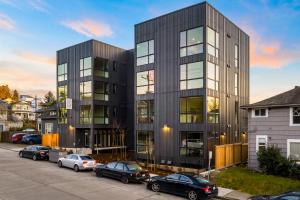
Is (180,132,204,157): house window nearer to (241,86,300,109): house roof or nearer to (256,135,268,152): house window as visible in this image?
(256,135,268,152): house window

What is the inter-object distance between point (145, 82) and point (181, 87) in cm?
446

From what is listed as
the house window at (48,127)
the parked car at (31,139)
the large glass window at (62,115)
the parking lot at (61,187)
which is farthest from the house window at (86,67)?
the parked car at (31,139)

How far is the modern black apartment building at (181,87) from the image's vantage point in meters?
24.8

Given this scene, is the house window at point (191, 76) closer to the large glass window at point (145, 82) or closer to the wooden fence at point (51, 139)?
the large glass window at point (145, 82)

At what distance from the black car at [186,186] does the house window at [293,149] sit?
8.28 m

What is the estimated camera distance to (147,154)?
28172 mm

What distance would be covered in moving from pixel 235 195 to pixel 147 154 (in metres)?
13.0

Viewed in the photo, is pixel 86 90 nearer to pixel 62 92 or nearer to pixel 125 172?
pixel 62 92

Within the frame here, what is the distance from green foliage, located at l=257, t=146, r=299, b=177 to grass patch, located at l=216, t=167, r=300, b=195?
83 centimetres

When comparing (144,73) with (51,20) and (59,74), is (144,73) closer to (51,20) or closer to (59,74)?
(51,20)

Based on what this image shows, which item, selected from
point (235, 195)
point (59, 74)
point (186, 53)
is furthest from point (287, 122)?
point (59, 74)

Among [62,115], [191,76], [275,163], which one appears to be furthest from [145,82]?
[62,115]

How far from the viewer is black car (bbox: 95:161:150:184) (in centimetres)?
1878

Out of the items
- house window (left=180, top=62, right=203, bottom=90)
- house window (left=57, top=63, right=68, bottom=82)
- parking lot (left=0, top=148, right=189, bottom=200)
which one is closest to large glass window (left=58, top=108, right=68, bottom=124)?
house window (left=57, top=63, right=68, bottom=82)
